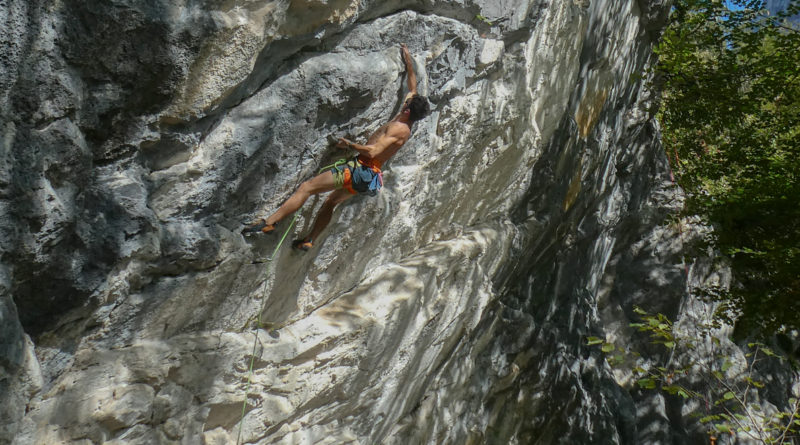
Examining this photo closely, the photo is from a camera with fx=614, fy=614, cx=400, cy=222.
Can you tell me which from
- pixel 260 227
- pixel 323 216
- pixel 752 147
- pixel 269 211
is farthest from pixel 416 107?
pixel 752 147

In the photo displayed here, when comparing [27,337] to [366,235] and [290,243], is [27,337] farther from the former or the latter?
[366,235]

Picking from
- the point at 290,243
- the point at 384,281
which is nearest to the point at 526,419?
the point at 384,281

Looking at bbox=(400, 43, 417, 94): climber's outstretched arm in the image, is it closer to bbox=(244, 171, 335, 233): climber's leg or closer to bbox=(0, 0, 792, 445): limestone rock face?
bbox=(0, 0, 792, 445): limestone rock face

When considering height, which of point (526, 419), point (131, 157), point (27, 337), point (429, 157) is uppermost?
point (429, 157)

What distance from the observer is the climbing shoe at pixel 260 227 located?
11.5 feet

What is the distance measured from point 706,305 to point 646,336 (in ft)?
4.53

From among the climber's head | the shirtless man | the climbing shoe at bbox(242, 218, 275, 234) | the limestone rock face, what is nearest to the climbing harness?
the shirtless man

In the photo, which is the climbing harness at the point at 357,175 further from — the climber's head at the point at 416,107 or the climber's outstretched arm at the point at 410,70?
the climber's outstretched arm at the point at 410,70

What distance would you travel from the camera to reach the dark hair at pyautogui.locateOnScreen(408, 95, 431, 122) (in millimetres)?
3861

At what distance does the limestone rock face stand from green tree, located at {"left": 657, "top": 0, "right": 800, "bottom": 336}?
169cm

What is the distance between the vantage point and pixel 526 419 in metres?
6.96

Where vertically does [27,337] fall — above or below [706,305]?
below

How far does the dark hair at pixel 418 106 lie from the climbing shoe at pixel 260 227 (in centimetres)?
114

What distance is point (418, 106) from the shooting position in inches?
153
